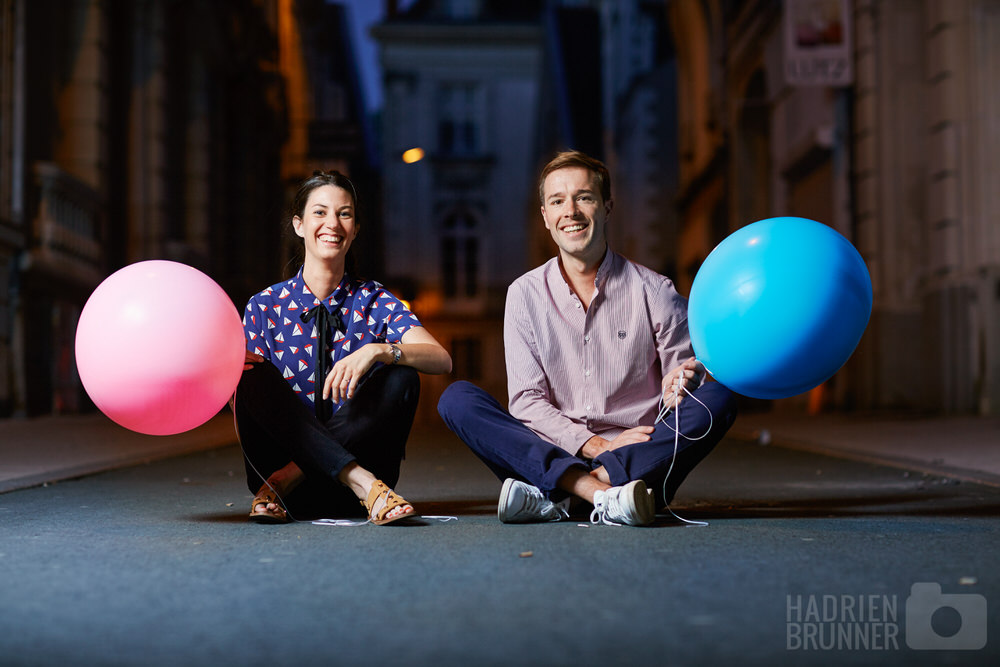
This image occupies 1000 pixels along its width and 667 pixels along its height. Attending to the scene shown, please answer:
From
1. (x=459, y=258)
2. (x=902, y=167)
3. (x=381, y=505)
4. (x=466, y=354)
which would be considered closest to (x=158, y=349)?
(x=381, y=505)

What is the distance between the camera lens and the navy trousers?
3633mm

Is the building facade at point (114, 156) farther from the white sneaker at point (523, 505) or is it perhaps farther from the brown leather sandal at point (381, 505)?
the white sneaker at point (523, 505)

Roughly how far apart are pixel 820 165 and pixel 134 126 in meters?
9.68

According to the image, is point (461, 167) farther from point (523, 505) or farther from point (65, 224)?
point (523, 505)

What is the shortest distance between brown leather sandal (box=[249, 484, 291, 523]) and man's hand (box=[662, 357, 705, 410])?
139 cm

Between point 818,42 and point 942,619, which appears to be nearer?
point 942,619

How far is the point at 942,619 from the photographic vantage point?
2.26m

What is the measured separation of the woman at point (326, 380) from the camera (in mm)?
3652

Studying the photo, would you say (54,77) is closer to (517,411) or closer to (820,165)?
(820,165)

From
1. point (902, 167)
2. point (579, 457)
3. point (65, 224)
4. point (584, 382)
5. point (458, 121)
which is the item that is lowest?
point (579, 457)

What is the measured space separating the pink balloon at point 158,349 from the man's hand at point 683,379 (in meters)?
1.43

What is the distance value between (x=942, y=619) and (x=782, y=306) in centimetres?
130

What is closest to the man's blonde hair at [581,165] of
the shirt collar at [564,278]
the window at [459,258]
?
the shirt collar at [564,278]

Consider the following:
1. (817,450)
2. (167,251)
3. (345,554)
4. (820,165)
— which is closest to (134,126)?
(167,251)
